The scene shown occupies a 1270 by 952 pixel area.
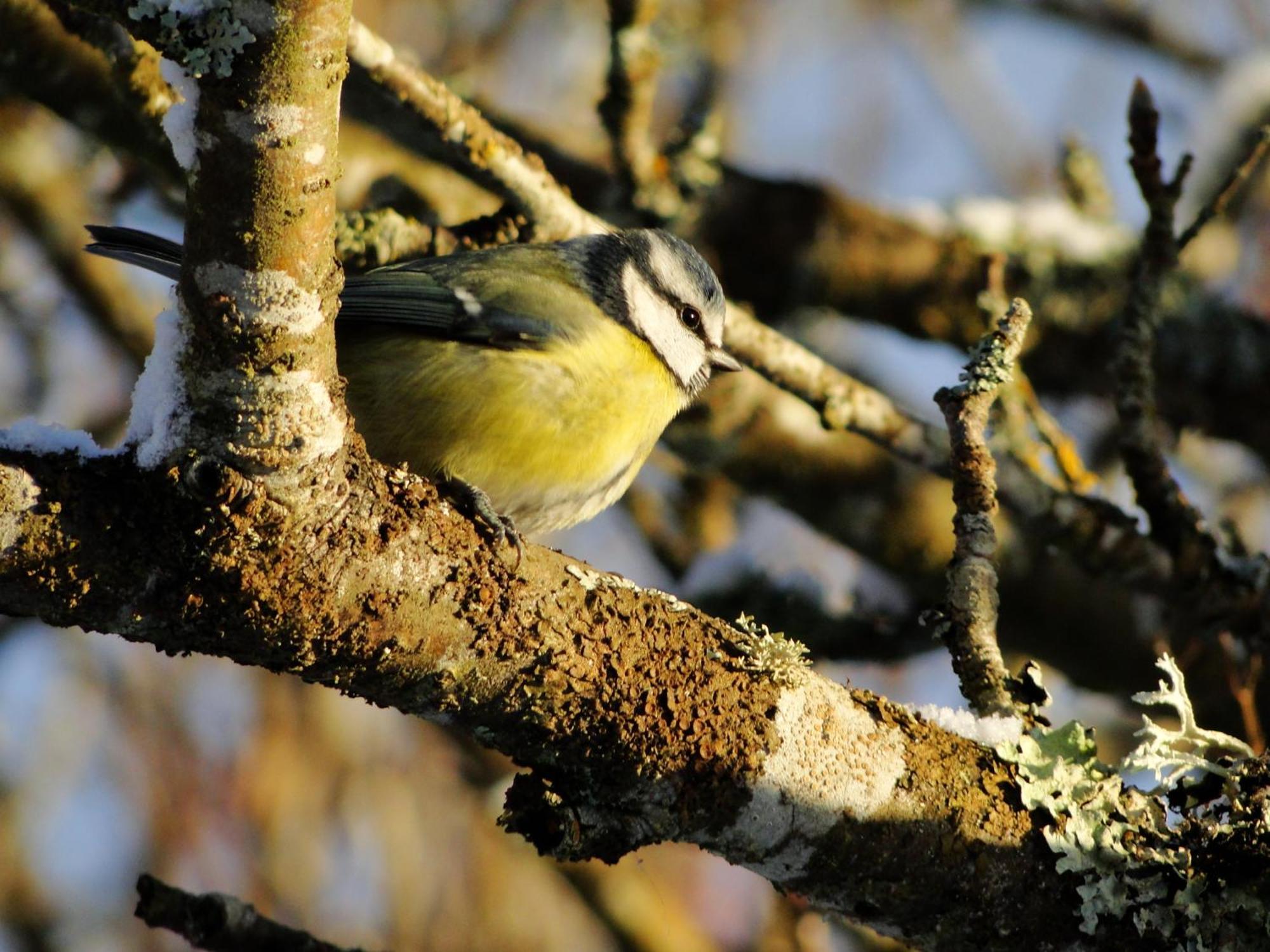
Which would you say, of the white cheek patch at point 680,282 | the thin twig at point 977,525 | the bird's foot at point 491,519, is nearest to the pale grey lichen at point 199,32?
the bird's foot at point 491,519

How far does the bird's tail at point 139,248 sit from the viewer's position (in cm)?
274

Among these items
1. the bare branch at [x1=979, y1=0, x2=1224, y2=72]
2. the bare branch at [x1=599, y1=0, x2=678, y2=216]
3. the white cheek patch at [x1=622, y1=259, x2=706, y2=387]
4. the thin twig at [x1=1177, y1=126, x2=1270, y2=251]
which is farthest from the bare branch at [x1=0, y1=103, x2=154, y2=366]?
Answer: the bare branch at [x1=979, y1=0, x2=1224, y2=72]

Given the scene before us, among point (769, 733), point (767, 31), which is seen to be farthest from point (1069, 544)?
point (767, 31)

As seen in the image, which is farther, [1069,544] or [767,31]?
[767,31]

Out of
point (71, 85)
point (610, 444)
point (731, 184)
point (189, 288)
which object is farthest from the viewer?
point (731, 184)

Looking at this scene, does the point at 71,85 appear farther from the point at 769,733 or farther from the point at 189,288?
the point at 769,733

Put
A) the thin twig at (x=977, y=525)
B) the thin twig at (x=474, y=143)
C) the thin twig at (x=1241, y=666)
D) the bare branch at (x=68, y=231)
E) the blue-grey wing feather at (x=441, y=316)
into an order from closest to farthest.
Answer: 1. the thin twig at (x=977, y=525)
2. the blue-grey wing feather at (x=441, y=316)
3. the thin twig at (x=474, y=143)
4. the thin twig at (x=1241, y=666)
5. the bare branch at (x=68, y=231)

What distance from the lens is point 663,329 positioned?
11.6 feet

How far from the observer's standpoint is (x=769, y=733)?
84.6 inches

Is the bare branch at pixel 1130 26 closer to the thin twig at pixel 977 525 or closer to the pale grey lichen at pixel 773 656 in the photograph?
the thin twig at pixel 977 525

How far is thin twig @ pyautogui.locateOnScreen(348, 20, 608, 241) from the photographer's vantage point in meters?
3.12

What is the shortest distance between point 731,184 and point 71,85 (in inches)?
93.8

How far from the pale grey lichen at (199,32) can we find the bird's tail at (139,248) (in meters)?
1.25

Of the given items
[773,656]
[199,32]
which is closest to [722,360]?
[773,656]
